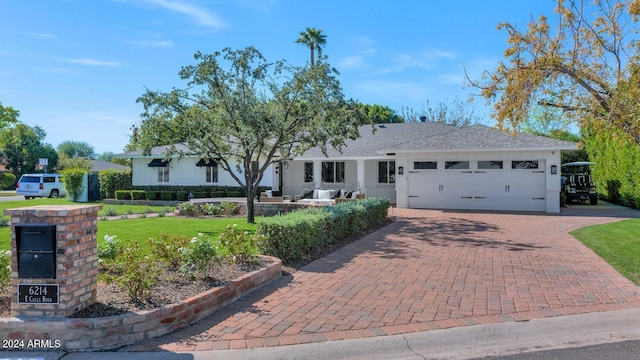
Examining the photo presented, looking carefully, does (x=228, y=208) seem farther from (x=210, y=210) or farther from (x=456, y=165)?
(x=456, y=165)

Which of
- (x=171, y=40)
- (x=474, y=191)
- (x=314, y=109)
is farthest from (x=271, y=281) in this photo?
(x=474, y=191)

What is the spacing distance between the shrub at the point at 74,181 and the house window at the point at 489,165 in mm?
21998

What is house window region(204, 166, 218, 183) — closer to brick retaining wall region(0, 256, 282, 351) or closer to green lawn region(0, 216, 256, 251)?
green lawn region(0, 216, 256, 251)

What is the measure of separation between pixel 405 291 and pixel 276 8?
8773mm

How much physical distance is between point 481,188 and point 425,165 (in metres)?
2.57

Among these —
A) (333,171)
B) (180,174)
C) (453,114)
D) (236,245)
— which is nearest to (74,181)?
(180,174)

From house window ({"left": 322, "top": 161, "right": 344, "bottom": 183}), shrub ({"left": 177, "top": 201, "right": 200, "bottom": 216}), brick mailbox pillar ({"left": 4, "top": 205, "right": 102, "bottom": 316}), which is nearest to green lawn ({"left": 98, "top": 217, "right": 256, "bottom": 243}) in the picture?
shrub ({"left": 177, "top": 201, "right": 200, "bottom": 216})

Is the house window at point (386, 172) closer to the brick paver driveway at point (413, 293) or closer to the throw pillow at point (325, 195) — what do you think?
the throw pillow at point (325, 195)

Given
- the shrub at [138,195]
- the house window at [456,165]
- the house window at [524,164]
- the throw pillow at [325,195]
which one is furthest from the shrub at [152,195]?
the house window at [524,164]

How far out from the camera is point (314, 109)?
1224cm

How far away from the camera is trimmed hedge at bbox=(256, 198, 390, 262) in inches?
299

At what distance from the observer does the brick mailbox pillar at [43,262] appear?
4.22m

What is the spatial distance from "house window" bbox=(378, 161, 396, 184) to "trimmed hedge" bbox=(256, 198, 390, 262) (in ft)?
34.6

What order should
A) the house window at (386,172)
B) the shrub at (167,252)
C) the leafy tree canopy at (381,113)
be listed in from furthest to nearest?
the leafy tree canopy at (381,113) → the house window at (386,172) → the shrub at (167,252)
